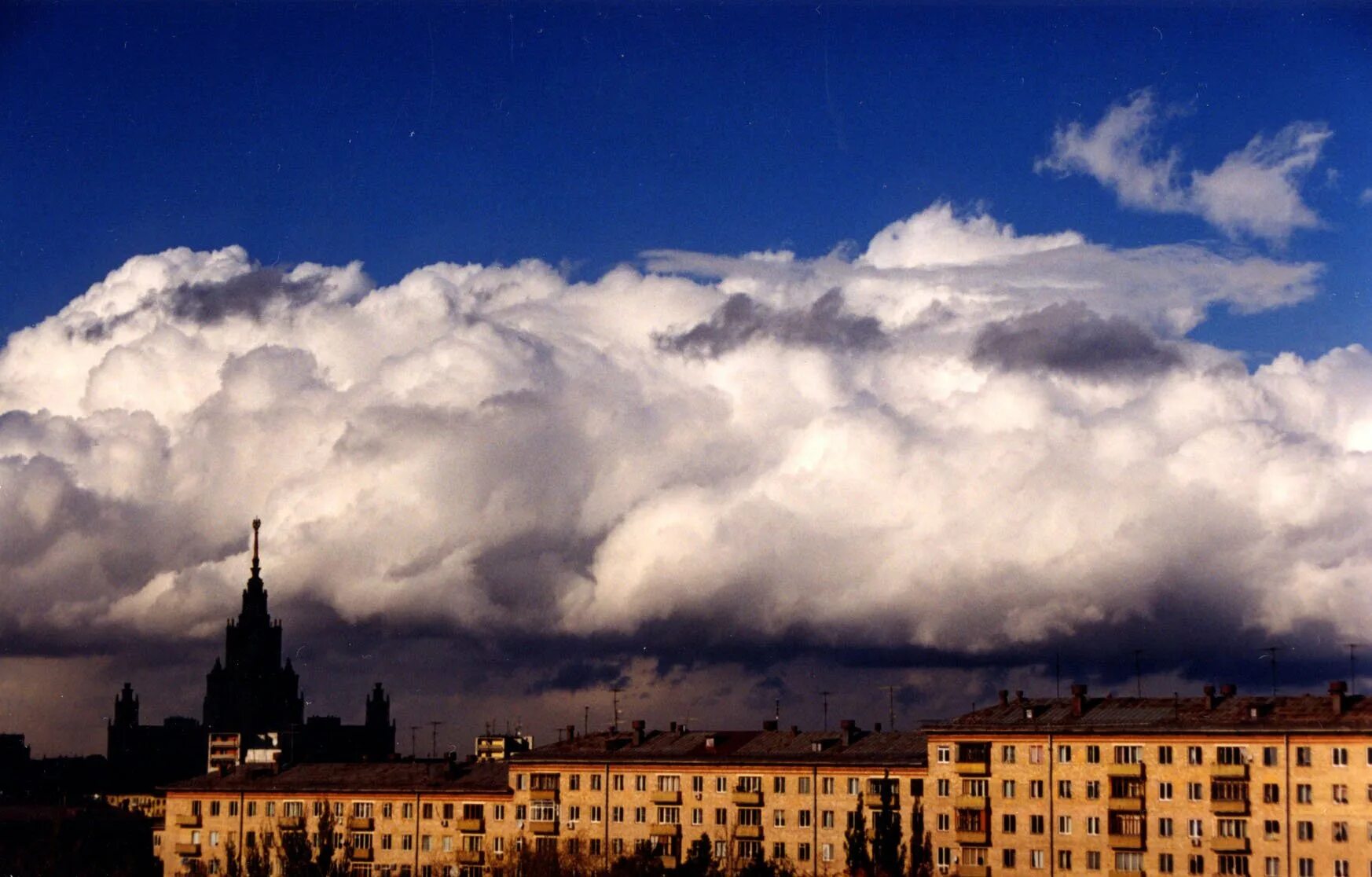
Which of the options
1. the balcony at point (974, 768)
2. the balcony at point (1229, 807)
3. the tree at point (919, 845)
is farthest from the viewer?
the balcony at point (974, 768)

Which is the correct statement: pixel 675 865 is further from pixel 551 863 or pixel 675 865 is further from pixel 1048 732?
pixel 1048 732

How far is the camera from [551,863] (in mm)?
130375

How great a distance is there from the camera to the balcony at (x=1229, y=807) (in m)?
111

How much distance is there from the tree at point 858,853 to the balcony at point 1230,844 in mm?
20108

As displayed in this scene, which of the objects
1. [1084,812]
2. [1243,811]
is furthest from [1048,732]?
[1243,811]

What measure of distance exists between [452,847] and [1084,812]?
5230 centimetres

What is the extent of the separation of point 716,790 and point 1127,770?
31662 mm

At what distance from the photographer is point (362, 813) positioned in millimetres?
153625

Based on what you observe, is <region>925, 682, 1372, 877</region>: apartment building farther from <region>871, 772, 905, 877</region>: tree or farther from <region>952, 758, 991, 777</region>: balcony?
<region>871, 772, 905, 877</region>: tree

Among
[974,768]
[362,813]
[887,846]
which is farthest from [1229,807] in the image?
[362,813]

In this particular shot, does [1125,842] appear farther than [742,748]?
No

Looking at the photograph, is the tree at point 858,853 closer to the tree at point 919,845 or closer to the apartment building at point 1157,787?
the tree at point 919,845

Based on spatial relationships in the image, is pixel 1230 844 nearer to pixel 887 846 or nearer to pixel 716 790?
pixel 887 846

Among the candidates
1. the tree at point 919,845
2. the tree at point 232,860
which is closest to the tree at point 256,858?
the tree at point 232,860
